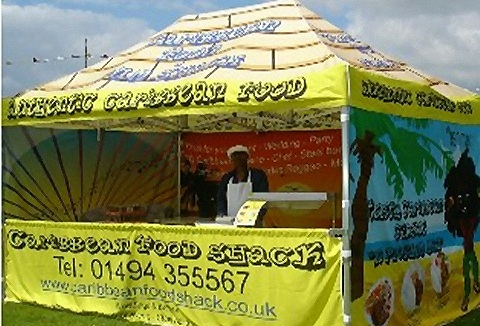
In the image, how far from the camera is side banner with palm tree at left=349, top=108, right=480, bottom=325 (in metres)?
6.31

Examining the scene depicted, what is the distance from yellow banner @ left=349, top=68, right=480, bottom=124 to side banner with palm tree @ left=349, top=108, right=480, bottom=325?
11cm

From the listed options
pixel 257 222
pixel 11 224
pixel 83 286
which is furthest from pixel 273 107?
pixel 11 224

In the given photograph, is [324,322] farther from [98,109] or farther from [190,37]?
[190,37]

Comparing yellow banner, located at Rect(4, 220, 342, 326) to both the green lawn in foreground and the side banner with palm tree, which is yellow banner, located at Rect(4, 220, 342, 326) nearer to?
the green lawn in foreground

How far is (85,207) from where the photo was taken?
34.7 feet

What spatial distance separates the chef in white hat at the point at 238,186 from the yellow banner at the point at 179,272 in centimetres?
156

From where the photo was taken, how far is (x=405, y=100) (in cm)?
678

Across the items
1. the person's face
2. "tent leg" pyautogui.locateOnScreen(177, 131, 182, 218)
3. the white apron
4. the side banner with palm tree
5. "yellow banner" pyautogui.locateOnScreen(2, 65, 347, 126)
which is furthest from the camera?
"tent leg" pyautogui.locateOnScreen(177, 131, 182, 218)

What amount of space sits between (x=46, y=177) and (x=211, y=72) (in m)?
3.64

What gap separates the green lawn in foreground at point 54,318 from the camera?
23.9 ft

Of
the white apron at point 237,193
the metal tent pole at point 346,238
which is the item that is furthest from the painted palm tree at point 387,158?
the white apron at point 237,193

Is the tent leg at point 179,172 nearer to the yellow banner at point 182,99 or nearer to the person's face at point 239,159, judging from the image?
the person's face at point 239,159

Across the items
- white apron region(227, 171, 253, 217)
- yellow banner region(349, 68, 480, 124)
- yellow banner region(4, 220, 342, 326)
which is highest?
yellow banner region(349, 68, 480, 124)

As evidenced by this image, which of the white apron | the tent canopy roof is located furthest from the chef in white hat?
the tent canopy roof
